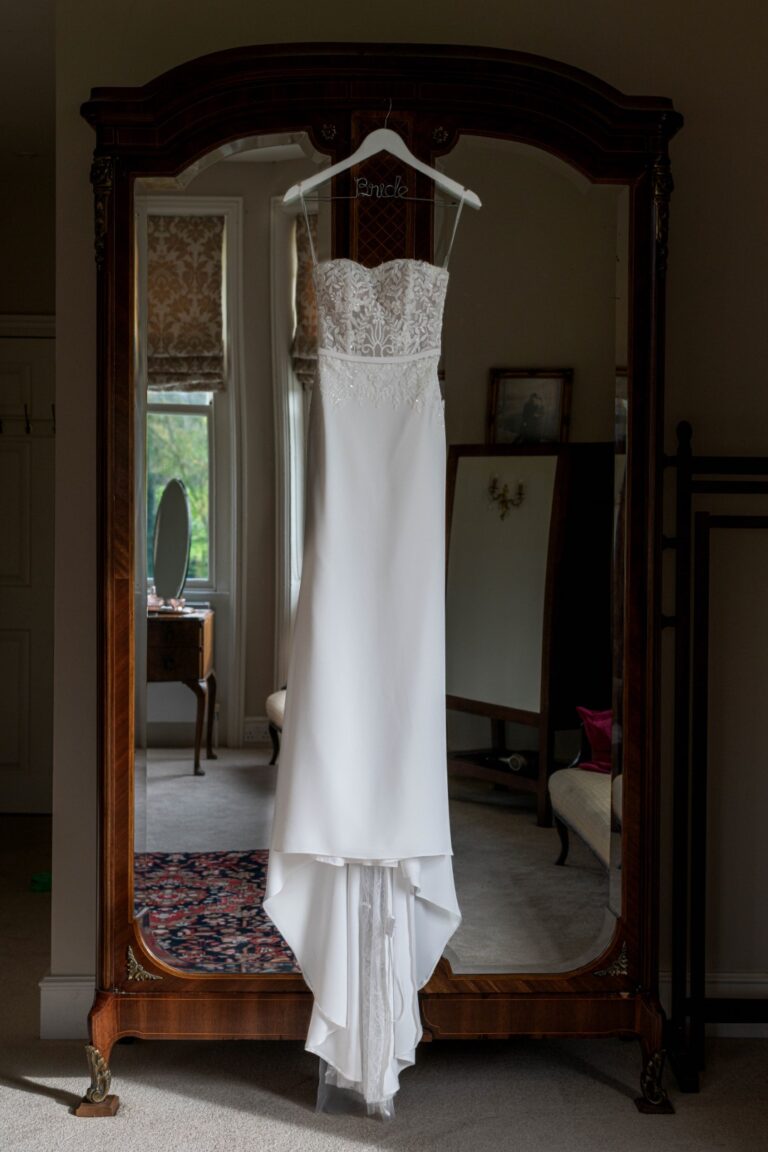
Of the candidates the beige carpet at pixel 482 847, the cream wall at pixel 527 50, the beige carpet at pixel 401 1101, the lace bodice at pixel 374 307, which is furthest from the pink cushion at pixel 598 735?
the lace bodice at pixel 374 307

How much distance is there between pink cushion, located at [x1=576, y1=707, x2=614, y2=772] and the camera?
2578mm

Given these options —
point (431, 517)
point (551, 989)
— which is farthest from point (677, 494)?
point (551, 989)

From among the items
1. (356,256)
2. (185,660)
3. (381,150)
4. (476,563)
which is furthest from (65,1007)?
(381,150)

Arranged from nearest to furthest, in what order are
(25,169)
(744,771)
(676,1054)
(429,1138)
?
1. (429,1138)
2. (676,1054)
3. (744,771)
4. (25,169)

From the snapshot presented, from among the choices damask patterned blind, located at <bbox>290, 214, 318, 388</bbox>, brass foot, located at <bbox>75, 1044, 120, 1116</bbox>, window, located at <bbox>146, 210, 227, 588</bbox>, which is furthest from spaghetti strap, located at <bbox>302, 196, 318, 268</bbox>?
brass foot, located at <bbox>75, 1044, 120, 1116</bbox>

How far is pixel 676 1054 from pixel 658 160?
6.50ft

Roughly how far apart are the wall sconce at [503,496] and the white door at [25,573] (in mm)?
3072

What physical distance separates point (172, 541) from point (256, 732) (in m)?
0.44

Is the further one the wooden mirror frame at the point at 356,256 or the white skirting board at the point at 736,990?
the white skirting board at the point at 736,990

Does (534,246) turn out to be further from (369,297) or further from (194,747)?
(194,747)

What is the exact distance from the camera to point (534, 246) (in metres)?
2.51

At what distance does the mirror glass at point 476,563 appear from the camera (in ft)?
8.19

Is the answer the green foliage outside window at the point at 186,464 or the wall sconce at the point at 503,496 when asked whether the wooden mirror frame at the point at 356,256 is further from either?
the wall sconce at the point at 503,496

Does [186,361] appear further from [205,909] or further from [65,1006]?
[65,1006]
